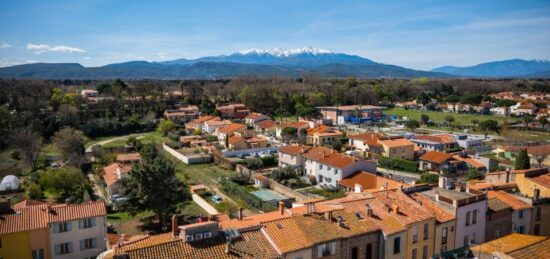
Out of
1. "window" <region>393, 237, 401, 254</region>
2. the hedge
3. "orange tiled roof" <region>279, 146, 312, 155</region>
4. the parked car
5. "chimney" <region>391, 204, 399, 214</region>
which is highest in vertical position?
"chimney" <region>391, 204, 399, 214</region>

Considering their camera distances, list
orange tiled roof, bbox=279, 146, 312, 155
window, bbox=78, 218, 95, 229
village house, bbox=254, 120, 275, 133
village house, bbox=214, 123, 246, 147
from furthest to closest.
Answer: village house, bbox=254, 120, 275, 133 < village house, bbox=214, 123, 246, 147 < orange tiled roof, bbox=279, 146, 312, 155 < window, bbox=78, 218, 95, 229

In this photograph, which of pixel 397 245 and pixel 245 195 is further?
pixel 245 195

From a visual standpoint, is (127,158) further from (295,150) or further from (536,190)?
(536,190)

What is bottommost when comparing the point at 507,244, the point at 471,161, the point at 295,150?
the point at 471,161

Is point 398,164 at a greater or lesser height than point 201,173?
greater

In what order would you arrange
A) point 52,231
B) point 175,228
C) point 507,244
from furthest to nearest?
point 52,231 < point 175,228 < point 507,244

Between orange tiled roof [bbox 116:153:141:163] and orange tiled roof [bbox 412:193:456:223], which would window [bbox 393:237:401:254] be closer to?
orange tiled roof [bbox 412:193:456:223]

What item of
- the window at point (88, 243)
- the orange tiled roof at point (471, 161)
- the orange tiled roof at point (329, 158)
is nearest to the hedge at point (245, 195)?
the orange tiled roof at point (329, 158)

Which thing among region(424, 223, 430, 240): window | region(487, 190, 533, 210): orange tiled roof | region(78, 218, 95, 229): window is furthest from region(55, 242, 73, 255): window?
region(487, 190, 533, 210): orange tiled roof

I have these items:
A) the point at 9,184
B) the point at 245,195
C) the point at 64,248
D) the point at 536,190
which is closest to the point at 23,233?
the point at 64,248
